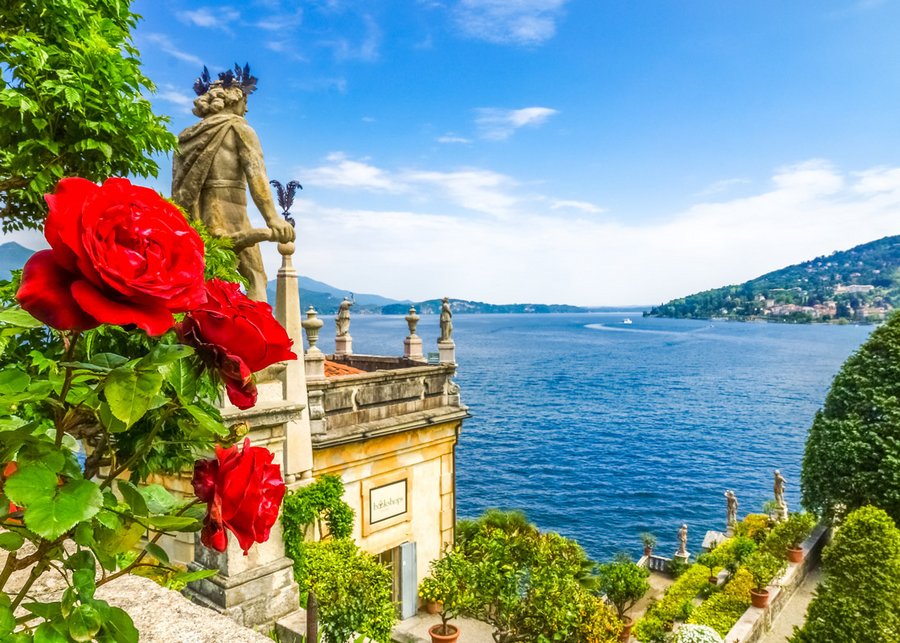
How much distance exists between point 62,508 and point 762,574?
795 inches

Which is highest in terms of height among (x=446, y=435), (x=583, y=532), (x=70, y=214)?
(x=70, y=214)

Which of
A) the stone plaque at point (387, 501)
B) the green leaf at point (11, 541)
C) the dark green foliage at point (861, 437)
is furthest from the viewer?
the dark green foliage at point (861, 437)

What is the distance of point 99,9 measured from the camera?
414 centimetres

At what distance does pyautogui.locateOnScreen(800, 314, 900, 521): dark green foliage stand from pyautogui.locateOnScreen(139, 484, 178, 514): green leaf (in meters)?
21.9

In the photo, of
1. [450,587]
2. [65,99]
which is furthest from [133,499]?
[450,587]

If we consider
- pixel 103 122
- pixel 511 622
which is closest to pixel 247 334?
pixel 103 122

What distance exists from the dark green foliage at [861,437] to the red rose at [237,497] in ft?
71.4

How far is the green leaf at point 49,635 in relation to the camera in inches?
54.7

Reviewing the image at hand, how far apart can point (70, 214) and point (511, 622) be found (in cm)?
1203

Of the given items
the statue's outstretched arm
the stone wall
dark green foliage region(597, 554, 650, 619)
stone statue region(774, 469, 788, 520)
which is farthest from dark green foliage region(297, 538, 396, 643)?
stone statue region(774, 469, 788, 520)

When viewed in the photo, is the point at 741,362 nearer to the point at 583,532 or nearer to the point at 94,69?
the point at 583,532

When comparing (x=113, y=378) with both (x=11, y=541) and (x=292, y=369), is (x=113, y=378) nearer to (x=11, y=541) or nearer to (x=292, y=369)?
(x=11, y=541)

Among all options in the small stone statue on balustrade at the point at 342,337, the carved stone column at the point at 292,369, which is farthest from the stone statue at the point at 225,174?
the small stone statue on balustrade at the point at 342,337

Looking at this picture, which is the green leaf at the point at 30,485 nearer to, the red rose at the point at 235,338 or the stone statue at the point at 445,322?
the red rose at the point at 235,338
